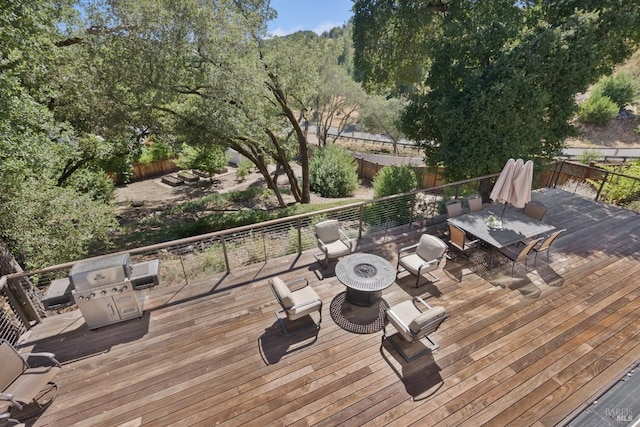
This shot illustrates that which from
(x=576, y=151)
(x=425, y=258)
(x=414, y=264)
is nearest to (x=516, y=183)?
(x=425, y=258)

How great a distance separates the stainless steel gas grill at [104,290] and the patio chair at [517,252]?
6.95 metres

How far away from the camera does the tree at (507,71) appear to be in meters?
8.35

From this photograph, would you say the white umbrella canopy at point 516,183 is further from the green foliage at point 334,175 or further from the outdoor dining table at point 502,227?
the green foliage at point 334,175

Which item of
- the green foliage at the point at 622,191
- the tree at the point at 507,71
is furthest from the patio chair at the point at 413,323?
the green foliage at the point at 622,191

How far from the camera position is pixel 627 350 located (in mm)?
4281

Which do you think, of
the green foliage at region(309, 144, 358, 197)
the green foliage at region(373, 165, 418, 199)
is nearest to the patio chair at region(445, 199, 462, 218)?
the green foliage at region(373, 165, 418, 199)

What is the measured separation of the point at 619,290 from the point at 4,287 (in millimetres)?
10622

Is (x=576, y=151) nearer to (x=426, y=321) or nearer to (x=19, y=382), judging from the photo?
(x=426, y=321)

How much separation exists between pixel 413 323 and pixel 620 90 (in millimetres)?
42665

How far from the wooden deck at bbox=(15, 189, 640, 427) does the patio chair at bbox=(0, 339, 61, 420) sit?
10.3 inches

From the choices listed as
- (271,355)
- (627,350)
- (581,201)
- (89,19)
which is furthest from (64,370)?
(581,201)

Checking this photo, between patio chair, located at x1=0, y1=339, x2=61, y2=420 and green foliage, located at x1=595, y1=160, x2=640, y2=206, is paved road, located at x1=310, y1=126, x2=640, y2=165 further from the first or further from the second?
patio chair, located at x1=0, y1=339, x2=61, y2=420

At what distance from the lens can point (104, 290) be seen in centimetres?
453

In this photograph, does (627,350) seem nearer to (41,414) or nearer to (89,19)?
(41,414)
